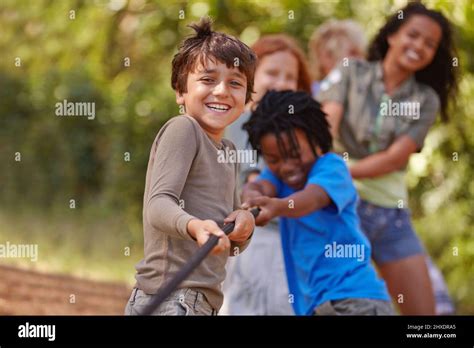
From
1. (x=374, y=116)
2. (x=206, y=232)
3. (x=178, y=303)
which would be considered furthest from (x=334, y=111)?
(x=206, y=232)

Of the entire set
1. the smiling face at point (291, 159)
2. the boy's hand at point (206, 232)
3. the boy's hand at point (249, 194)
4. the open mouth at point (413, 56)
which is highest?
the open mouth at point (413, 56)

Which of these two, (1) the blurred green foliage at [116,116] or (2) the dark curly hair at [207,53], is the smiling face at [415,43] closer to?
(2) the dark curly hair at [207,53]

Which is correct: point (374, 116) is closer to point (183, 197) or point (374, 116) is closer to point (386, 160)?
point (386, 160)

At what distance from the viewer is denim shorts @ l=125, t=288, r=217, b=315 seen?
309cm

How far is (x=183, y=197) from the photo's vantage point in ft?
10.4

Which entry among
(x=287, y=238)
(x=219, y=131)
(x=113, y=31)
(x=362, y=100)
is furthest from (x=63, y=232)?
(x=219, y=131)

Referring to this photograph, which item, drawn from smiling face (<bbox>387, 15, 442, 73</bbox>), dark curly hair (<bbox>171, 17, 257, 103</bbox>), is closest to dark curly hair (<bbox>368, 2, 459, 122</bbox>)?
smiling face (<bbox>387, 15, 442, 73</bbox>)

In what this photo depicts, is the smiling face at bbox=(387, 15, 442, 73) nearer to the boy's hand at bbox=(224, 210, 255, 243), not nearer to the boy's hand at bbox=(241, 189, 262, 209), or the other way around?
the boy's hand at bbox=(241, 189, 262, 209)

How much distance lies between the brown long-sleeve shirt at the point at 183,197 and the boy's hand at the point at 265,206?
0.40 m

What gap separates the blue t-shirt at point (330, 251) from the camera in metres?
3.85

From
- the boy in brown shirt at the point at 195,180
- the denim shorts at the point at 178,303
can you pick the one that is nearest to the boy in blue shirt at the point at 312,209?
the boy in brown shirt at the point at 195,180

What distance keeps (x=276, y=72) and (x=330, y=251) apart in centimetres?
133

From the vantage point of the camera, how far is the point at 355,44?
621cm

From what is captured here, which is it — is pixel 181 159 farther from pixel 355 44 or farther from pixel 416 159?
pixel 416 159
